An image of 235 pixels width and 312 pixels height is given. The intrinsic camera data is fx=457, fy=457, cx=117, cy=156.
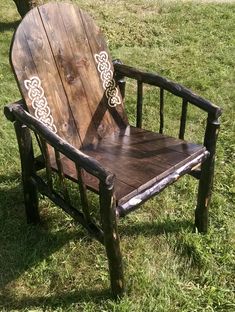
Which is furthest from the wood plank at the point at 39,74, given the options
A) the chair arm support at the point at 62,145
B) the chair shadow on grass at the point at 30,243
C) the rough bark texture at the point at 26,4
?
the rough bark texture at the point at 26,4

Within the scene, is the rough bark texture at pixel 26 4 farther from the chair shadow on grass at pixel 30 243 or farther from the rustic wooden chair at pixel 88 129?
the chair shadow on grass at pixel 30 243

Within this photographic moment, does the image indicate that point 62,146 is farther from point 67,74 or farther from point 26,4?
point 26,4

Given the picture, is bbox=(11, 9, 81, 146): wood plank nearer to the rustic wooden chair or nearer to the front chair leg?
the rustic wooden chair

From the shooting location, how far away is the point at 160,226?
317 cm

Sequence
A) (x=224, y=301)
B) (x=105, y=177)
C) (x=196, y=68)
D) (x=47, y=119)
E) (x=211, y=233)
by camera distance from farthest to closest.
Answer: (x=196, y=68) < (x=211, y=233) < (x=47, y=119) < (x=224, y=301) < (x=105, y=177)

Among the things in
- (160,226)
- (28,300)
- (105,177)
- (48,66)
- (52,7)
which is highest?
(52,7)

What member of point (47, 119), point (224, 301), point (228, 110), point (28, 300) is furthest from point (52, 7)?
point (228, 110)

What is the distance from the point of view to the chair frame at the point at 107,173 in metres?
2.20

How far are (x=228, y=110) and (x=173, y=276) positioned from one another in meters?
2.33

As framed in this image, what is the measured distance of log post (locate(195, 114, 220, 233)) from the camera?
8.68 feet

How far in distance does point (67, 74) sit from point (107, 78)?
0.32 metres

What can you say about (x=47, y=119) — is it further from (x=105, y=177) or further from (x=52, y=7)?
(x=105, y=177)

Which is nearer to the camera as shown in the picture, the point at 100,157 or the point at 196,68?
the point at 100,157

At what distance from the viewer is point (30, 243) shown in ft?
10.0
